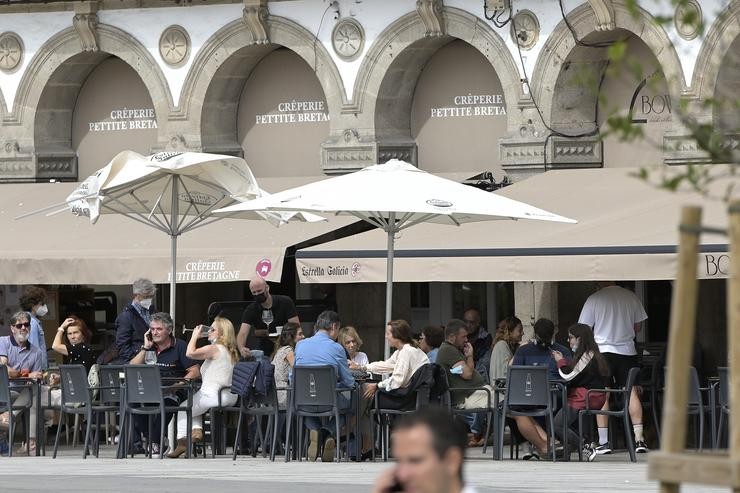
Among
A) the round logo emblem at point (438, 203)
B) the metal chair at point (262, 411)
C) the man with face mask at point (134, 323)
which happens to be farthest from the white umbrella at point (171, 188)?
the round logo emblem at point (438, 203)

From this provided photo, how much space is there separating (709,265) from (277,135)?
27.8 feet

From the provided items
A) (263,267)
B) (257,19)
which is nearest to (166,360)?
(263,267)

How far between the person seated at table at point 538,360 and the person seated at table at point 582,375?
0.12m

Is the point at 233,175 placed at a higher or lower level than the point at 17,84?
lower

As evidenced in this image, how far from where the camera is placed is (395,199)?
48.3ft

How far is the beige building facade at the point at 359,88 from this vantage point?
1997 centimetres

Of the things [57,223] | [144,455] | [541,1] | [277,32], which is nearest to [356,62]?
[277,32]

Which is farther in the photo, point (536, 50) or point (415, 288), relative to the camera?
point (415, 288)

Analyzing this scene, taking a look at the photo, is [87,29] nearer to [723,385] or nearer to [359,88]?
[359,88]

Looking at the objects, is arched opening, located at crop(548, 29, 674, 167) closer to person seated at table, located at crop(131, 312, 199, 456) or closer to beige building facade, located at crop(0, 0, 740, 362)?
beige building facade, located at crop(0, 0, 740, 362)

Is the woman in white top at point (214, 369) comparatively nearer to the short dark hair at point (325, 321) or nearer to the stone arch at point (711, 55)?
the short dark hair at point (325, 321)

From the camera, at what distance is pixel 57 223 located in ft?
66.9

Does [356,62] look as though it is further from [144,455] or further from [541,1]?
[144,455]

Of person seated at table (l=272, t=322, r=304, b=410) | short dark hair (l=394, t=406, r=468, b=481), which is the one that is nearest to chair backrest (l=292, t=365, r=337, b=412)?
person seated at table (l=272, t=322, r=304, b=410)
